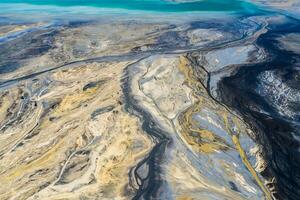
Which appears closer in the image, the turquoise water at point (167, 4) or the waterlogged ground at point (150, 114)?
the waterlogged ground at point (150, 114)

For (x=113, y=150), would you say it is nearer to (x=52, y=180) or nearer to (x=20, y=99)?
(x=52, y=180)

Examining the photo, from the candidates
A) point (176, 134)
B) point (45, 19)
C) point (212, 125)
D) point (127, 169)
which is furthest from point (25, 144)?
point (45, 19)

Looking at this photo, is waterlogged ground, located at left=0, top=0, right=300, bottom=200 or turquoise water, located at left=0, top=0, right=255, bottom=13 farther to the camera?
turquoise water, located at left=0, top=0, right=255, bottom=13

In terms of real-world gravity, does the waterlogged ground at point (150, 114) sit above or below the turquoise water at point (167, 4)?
above

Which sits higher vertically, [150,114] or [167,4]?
[150,114]
